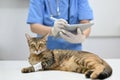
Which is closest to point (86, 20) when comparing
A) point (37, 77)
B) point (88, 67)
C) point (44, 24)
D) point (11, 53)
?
point (44, 24)

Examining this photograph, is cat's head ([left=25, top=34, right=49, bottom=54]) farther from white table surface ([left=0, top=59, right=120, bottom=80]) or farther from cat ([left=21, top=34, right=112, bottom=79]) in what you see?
white table surface ([left=0, top=59, right=120, bottom=80])

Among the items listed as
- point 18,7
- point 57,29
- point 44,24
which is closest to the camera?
point 57,29

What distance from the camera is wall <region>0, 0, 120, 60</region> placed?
1989 mm

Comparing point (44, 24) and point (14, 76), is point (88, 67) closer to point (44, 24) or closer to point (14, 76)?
point (14, 76)

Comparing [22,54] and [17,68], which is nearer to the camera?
[17,68]

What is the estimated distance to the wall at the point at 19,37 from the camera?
199 cm

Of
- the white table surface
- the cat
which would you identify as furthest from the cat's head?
the white table surface

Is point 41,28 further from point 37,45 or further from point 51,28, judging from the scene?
point 37,45

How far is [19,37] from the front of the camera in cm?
204

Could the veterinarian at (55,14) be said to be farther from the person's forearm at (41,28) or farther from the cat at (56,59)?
the cat at (56,59)

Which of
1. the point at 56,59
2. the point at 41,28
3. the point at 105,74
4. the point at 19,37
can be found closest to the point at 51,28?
the point at 41,28

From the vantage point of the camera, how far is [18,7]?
1.99 m

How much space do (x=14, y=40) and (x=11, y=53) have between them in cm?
13

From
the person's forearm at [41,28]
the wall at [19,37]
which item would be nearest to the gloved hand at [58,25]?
the person's forearm at [41,28]
